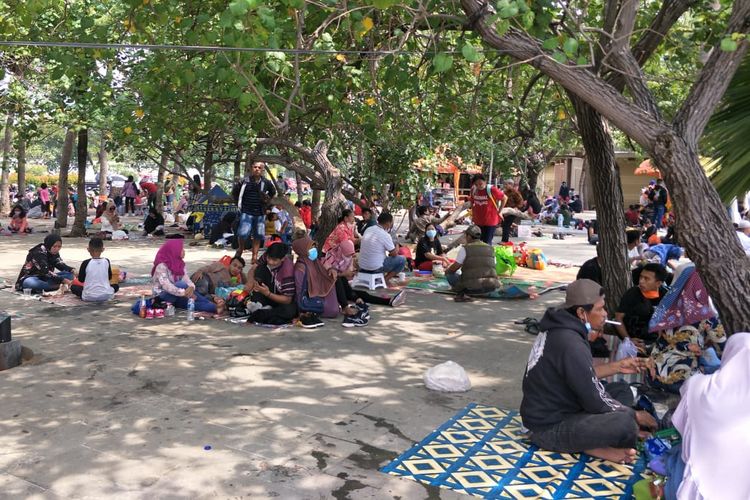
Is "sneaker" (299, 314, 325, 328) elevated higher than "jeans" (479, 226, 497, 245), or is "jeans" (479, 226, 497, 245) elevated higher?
"jeans" (479, 226, 497, 245)

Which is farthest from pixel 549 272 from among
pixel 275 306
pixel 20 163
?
pixel 20 163

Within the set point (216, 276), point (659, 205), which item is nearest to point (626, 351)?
point (216, 276)

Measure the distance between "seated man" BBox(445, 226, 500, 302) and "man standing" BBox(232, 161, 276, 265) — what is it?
3820 mm

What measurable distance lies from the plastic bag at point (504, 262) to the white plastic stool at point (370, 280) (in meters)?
2.30

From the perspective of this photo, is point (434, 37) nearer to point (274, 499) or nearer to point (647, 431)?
point (647, 431)

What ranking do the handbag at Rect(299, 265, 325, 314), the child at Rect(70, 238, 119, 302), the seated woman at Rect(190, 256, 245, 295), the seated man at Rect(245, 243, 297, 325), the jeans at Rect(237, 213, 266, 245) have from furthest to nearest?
the jeans at Rect(237, 213, 266, 245) < the seated woman at Rect(190, 256, 245, 295) < the child at Rect(70, 238, 119, 302) < the handbag at Rect(299, 265, 325, 314) < the seated man at Rect(245, 243, 297, 325)

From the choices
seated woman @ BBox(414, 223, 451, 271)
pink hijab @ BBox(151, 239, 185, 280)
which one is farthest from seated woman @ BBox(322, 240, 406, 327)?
seated woman @ BBox(414, 223, 451, 271)

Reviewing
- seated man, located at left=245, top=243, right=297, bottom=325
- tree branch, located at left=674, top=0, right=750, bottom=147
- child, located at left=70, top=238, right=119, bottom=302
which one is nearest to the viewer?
tree branch, located at left=674, top=0, right=750, bottom=147

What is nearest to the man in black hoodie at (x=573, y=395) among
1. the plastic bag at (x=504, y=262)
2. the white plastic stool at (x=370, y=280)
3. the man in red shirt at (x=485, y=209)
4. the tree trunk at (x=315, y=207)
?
the white plastic stool at (x=370, y=280)

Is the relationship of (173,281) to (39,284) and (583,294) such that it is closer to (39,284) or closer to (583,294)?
(39,284)

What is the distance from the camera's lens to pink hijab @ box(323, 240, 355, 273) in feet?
33.0

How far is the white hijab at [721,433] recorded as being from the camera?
131 inches

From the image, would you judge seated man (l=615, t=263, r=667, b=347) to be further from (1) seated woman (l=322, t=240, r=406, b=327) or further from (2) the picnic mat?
(1) seated woman (l=322, t=240, r=406, b=327)

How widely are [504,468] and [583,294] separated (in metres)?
1.16
